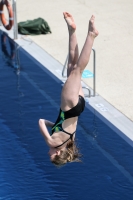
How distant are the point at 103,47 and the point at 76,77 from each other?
7.22 m

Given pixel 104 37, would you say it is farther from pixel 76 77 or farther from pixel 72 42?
pixel 76 77

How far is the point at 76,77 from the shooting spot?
20.1ft

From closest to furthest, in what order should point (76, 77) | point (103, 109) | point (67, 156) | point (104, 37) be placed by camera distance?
point (76, 77)
point (67, 156)
point (103, 109)
point (104, 37)

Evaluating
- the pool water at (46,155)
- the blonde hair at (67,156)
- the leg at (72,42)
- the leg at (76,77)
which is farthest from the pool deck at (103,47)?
the leg at (76,77)

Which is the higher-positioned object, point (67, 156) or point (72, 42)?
point (72, 42)

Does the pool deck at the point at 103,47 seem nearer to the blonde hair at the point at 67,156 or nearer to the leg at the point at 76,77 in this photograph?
the blonde hair at the point at 67,156

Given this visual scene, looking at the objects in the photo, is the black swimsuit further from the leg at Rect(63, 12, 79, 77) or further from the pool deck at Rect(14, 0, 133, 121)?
the pool deck at Rect(14, 0, 133, 121)

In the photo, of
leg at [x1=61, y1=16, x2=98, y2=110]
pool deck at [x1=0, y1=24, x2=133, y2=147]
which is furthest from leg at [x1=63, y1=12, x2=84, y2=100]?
pool deck at [x1=0, y1=24, x2=133, y2=147]

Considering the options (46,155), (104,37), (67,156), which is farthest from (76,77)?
(104,37)

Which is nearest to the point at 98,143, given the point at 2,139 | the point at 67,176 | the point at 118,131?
the point at 118,131

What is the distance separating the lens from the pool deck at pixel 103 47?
1009 centimetres

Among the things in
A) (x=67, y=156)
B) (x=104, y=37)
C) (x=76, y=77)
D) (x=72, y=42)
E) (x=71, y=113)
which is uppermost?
(x=72, y=42)

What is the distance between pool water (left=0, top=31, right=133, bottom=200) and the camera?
7766mm

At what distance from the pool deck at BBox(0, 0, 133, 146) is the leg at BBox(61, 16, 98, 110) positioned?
3104 mm
